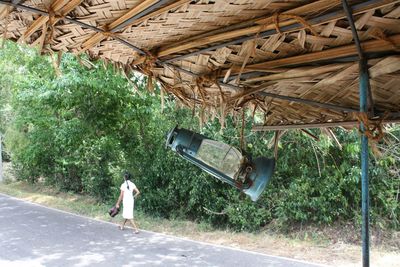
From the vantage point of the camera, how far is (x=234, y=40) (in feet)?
4.50

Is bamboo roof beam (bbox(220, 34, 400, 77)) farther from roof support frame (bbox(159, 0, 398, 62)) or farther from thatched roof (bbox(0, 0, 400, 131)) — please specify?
roof support frame (bbox(159, 0, 398, 62))

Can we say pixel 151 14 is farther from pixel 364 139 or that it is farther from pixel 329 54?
pixel 364 139

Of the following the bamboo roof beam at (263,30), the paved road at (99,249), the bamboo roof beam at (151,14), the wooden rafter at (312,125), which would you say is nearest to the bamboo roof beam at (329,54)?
the bamboo roof beam at (263,30)

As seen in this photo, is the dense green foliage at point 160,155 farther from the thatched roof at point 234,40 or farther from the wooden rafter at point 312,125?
the thatched roof at point 234,40

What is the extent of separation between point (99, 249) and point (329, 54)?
19.6 feet

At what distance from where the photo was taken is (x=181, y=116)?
8977 millimetres

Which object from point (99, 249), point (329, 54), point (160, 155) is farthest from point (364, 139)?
point (160, 155)

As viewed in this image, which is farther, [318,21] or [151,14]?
[151,14]

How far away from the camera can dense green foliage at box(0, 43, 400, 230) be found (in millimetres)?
7344

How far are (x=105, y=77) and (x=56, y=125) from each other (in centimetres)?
302

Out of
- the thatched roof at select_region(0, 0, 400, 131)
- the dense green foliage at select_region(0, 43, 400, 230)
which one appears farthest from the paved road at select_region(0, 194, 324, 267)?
the thatched roof at select_region(0, 0, 400, 131)

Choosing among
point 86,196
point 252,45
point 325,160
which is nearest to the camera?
point 252,45

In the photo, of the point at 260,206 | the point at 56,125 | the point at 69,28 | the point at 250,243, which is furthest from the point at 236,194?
the point at 69,28

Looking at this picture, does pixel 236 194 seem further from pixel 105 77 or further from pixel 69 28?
pixel 69 28
